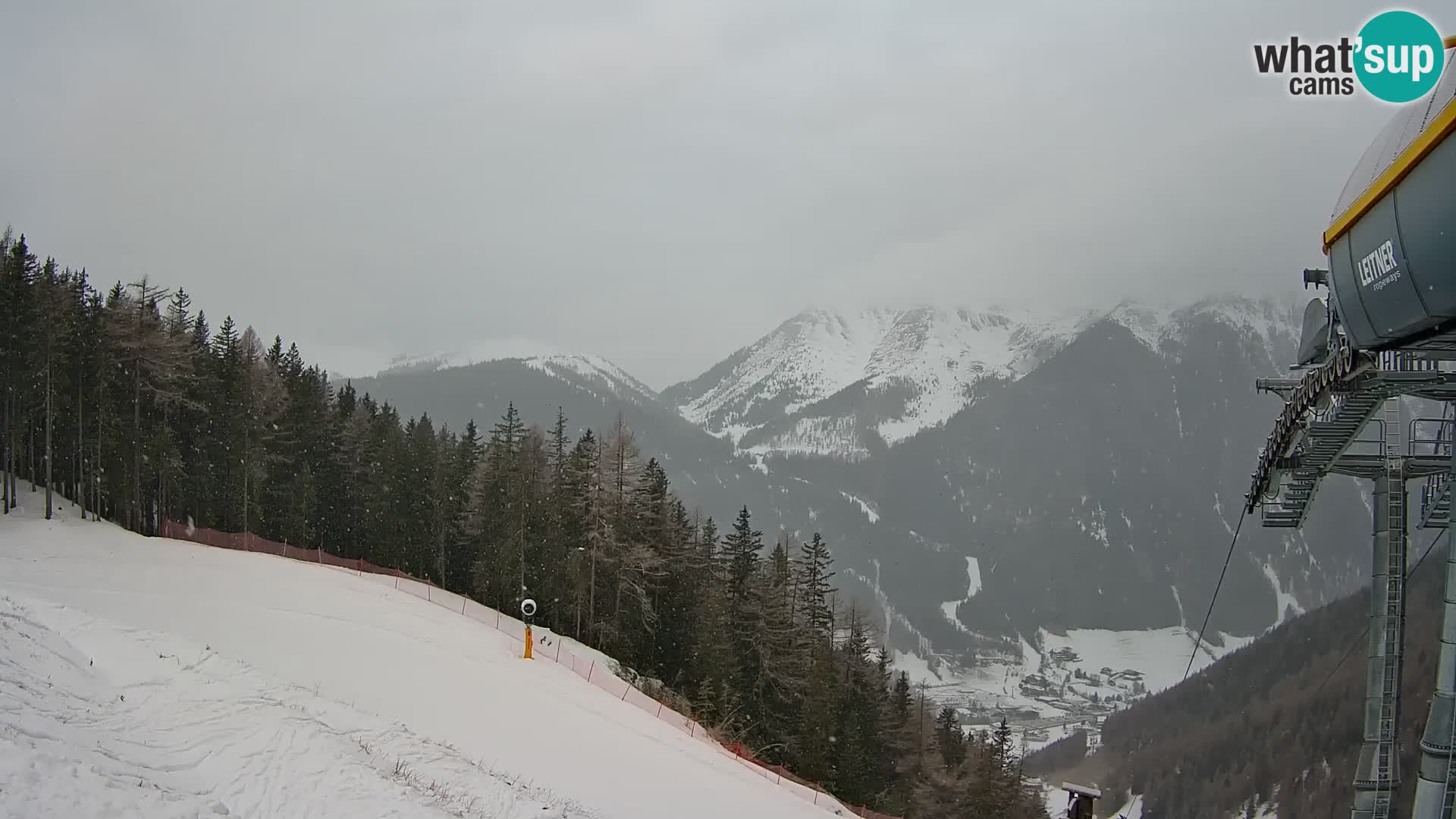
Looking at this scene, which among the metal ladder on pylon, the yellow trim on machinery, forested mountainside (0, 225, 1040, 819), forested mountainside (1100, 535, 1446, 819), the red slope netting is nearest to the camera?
the yellow trim on machinery

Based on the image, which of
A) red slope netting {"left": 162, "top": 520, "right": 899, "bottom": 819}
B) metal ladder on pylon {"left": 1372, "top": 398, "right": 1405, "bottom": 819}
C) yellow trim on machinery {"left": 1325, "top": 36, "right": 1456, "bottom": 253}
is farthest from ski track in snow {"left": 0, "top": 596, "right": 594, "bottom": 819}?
metal ladder on pylon {"left": 1372, "top": 398, "right": 1405, "bottom": 819}

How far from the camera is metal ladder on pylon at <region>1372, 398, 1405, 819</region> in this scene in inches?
552

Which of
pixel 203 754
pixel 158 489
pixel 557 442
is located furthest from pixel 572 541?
pixel 203 754

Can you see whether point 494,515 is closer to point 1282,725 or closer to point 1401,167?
point 1401,167

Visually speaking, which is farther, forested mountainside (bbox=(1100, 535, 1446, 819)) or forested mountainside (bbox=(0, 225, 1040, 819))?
forested mountainside (bbox=(1100, 535, 1446, 819))

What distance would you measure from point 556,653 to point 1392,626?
24507 millimetres

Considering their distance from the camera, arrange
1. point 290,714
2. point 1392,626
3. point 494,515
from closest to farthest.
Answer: point 290,714 < point 1392,626 < point 494,515

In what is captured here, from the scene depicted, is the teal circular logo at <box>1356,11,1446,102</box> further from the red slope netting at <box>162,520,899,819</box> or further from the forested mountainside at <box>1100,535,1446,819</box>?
the forested mountainside at <box>1100,535,1446,819</box>

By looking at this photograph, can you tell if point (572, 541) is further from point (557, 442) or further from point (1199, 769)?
point (1199, 769)

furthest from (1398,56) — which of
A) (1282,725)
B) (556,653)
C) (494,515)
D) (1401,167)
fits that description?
(1282,725)

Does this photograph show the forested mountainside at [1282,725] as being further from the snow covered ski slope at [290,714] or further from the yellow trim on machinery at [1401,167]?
the yellow trim on machinery at [1401,167]

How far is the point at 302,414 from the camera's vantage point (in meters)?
50.0

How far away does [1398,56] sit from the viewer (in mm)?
10562

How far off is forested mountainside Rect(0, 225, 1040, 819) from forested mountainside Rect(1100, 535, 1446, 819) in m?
42.0
